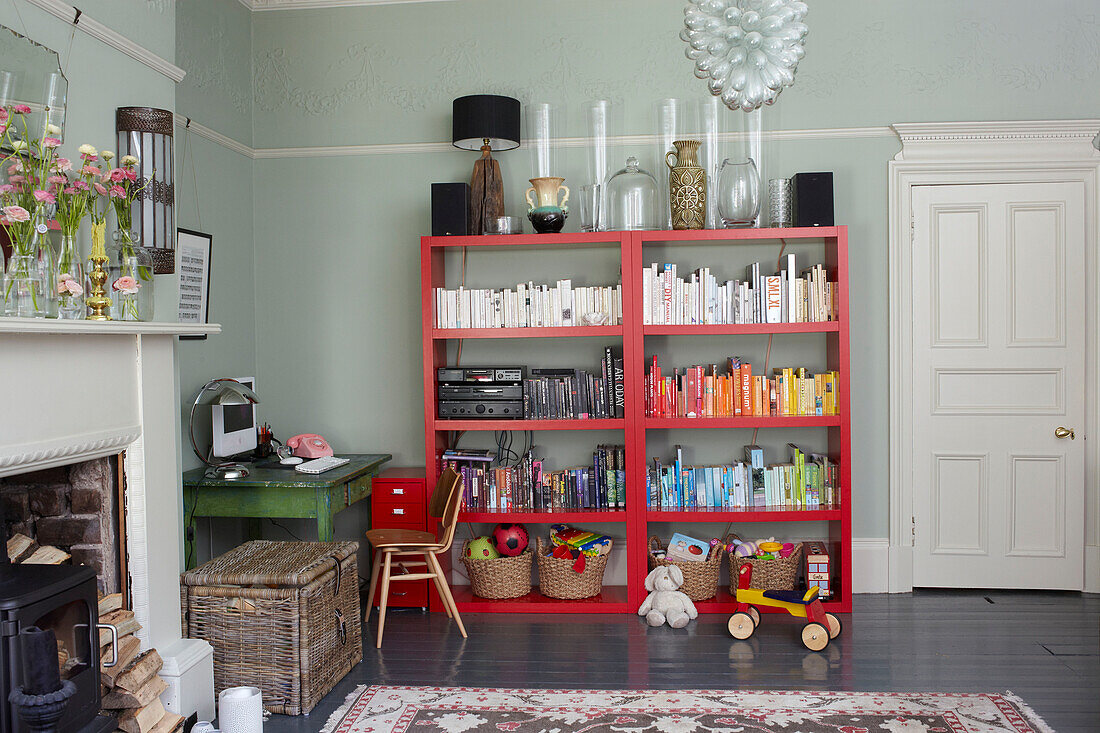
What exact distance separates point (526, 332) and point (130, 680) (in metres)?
2.34

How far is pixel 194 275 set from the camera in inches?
163

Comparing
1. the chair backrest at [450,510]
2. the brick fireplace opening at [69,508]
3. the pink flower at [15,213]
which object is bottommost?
the chair backrest at [450,510]

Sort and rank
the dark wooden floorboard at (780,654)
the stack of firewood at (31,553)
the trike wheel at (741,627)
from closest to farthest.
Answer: the stack of firewood at (31,553), the dark wooden floorboard at (780,654), the trike wheel at (741,627)

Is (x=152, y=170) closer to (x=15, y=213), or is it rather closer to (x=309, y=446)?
(x=15, y=213)

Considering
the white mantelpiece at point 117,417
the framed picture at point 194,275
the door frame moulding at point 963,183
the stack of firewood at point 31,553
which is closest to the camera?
the white mantelpiece at point 117,417

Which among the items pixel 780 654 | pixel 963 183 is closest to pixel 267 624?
pixel 780 654

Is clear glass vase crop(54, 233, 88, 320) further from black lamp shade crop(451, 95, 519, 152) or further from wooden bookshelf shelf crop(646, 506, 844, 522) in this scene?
wooden bookshelf shelf crop(646, 506, 844, 522)

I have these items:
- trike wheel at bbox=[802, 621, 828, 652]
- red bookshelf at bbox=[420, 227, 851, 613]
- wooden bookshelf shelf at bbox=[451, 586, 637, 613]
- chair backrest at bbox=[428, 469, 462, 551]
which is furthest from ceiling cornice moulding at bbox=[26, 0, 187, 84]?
trike wheel at bbox=[802, 621, 828, 652]

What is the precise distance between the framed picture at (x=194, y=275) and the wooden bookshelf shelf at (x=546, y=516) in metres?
1.60

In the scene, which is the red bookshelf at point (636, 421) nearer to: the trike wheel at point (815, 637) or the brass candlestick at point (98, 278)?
the trike wheel at point (815, 637)

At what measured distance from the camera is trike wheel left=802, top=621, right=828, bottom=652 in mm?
3738

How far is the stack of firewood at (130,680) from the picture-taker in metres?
2.63

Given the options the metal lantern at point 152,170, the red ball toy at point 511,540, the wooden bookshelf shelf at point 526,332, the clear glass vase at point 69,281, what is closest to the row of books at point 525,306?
the wooden bookshelf shelf at point 526,332

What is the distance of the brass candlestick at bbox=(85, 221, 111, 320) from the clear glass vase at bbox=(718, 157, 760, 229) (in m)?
2.83
